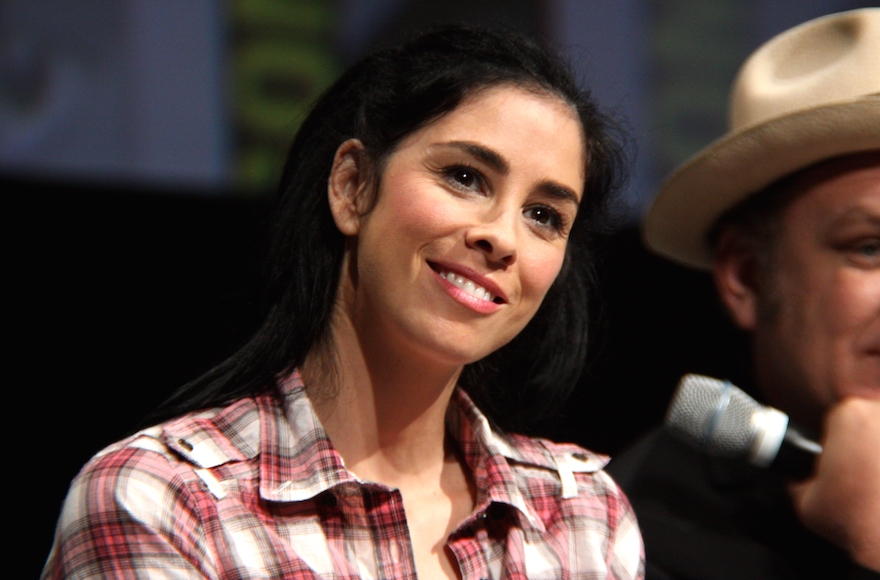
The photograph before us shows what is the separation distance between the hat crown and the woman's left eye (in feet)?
2.08

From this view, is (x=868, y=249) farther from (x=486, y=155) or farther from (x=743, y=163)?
(x=486, y=155)

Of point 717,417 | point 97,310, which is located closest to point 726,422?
point 717,417

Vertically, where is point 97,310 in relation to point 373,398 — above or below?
below

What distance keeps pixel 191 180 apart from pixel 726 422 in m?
1.51

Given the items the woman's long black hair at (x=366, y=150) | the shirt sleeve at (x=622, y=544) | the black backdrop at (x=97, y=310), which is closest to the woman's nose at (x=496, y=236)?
the woman's long black hair at (x=366, y=150)

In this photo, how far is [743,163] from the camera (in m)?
1.90

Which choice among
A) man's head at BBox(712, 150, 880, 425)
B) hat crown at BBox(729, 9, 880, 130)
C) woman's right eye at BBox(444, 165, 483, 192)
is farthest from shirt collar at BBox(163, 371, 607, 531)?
hat crown at BBox(729, 9, 880, 130)

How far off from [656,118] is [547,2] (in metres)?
0.53

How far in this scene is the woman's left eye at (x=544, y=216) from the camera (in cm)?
140

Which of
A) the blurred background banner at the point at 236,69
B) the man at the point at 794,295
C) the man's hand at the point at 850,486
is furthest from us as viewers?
the blurred background banner at the point at 236,69

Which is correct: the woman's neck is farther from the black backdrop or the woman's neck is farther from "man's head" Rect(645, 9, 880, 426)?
"man's head" Rect(645, 9, 880, 426)

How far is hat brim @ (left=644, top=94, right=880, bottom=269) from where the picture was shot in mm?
1760

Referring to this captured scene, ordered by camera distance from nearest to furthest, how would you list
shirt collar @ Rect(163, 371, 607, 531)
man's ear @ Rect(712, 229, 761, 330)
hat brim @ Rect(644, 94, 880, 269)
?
shirt collar @ Rect(163, 371, 607, 531) < hat brim @ Rect(644, 94, 880, 269) < man's ear @ Rect(712, 229, 761, 330)

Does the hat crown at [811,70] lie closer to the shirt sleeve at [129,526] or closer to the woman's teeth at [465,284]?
the woman's teeth at [465,284]
